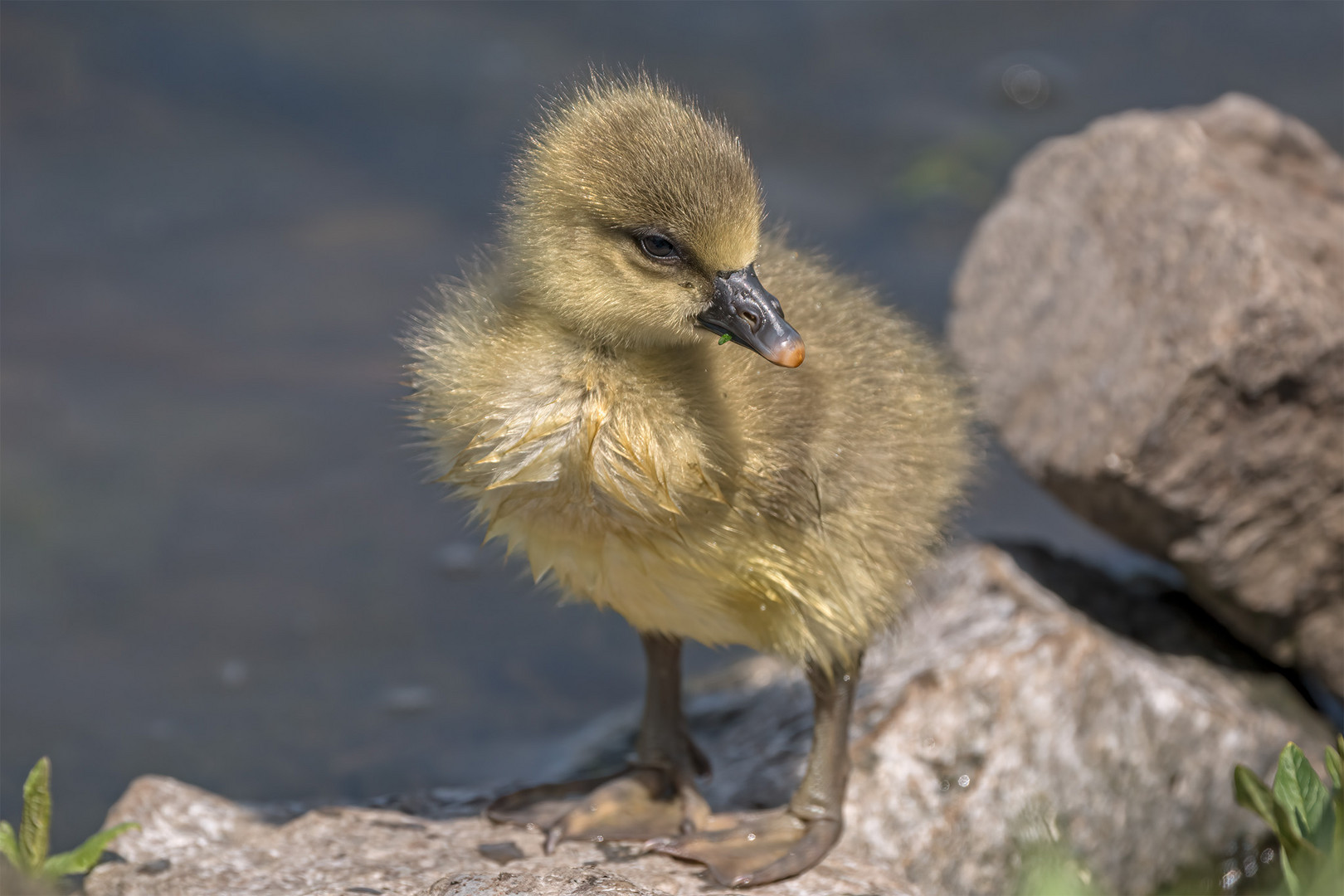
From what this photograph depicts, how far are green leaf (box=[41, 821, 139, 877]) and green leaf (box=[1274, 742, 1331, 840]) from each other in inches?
88.4

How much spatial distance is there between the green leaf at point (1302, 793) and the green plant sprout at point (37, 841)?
2262 mm

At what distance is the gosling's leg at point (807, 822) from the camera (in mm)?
3199

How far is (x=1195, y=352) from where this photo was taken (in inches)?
146

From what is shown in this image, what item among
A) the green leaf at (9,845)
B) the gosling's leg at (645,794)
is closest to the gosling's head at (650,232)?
A: the gosling's leg at (645,794)

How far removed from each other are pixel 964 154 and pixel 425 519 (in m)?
2.98

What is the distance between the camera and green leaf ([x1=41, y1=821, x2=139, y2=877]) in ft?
9.75

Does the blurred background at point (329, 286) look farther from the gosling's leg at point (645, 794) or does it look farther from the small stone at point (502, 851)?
the small stone at point (502, 851)

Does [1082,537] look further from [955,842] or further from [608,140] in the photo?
[608,140]

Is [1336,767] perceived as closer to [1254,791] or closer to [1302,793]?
[1302,793]

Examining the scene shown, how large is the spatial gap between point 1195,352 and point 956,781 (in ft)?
3.99

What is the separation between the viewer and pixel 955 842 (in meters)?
3.49

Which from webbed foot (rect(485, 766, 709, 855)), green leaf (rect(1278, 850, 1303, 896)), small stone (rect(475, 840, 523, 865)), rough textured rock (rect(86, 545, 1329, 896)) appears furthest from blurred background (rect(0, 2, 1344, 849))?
green leaf (rect(1278, 850, 1303, 896))

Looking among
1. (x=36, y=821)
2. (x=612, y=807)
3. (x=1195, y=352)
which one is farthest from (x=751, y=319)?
(x=36, y=821)

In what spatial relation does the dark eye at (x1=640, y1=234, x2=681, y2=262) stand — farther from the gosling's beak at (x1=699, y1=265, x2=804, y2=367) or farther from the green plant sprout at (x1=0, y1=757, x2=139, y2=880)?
the green plant sprout at (x1=0, y1=757, x2=139, y2=880)
